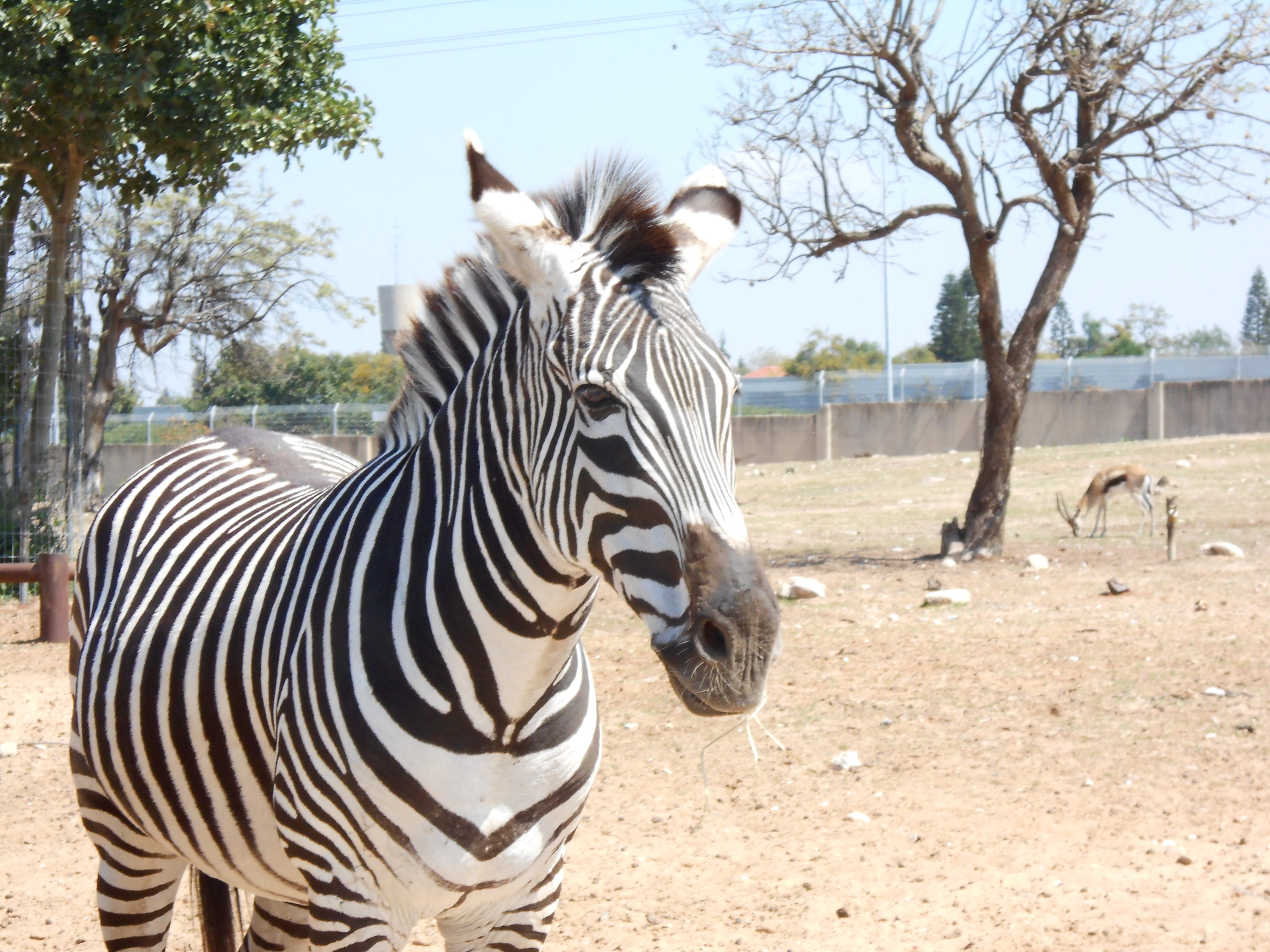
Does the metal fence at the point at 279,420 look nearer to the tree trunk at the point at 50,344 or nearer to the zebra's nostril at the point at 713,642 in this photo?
the tree trunk at the point at 50,344

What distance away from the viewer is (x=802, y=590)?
9.30 m

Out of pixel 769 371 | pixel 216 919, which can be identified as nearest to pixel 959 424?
pixel 216 919

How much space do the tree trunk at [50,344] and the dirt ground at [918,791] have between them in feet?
6.50

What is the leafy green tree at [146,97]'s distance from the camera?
8.84 m

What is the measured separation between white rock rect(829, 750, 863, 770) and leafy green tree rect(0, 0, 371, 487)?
292 inches

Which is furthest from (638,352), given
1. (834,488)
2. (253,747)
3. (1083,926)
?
(834,488)

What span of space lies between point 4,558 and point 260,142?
4.36 metres

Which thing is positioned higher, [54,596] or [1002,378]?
[1002,378]

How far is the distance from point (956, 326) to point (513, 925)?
64.9m

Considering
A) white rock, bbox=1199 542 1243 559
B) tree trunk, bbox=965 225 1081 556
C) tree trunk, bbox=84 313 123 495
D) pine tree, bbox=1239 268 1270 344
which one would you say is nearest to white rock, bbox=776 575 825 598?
tree trunk, bbox=965 225 1081 556

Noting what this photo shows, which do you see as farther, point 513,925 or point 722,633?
point 513,925

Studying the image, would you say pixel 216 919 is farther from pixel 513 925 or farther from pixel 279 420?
pixel 279 420

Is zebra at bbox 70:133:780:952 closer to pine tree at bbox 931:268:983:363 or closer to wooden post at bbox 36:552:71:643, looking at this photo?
wooden post at bbox 36:552:71:643

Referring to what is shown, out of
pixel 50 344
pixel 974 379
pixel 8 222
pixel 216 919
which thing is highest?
pixel 8 222
